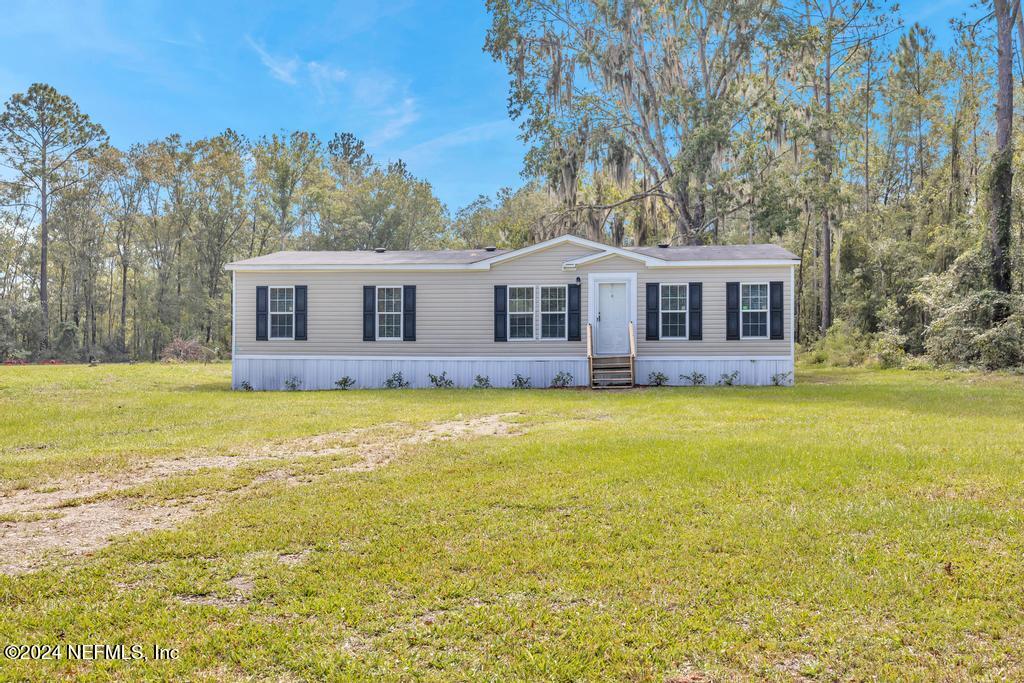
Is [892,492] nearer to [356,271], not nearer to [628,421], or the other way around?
[628,421]

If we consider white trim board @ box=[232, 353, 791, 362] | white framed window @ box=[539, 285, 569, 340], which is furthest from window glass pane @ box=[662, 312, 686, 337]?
white framed window @ box=[539, 285, 569, 340]

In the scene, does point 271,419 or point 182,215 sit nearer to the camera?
point 271,419

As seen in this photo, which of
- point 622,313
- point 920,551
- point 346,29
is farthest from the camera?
point 346,29

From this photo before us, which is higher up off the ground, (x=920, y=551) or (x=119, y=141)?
(x=119, y=141)

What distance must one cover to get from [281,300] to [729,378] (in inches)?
467

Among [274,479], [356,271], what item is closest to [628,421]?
[274,479]

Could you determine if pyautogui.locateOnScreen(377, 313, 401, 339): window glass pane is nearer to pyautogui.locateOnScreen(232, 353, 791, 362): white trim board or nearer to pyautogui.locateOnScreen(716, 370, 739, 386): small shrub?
pyautogui.locateOnScreen(232, 353, 791, 362): white trim board

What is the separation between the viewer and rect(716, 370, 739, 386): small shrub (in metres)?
15.7

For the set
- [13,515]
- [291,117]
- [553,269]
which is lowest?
[13,515]

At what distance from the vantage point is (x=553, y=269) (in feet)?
52.7

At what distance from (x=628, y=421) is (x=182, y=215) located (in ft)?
108

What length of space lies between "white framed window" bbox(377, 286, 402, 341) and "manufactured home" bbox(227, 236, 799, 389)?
4 cm

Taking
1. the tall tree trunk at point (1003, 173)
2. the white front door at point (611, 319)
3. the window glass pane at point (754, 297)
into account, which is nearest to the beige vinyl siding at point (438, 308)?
the white front door at point (611, 319)

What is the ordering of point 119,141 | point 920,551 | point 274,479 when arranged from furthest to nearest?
point 119,141 < point 274,479 < point 920,551
